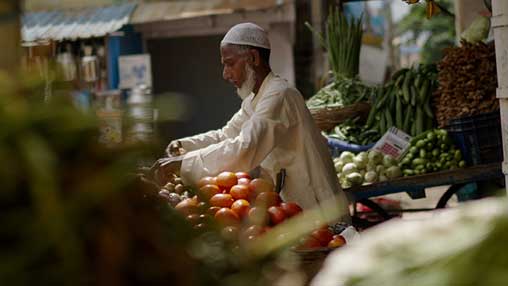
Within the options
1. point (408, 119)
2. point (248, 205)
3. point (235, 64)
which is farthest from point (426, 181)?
point (248, 205)

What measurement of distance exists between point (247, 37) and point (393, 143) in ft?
8.37

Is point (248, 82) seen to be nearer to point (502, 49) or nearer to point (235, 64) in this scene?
point (235, 64)

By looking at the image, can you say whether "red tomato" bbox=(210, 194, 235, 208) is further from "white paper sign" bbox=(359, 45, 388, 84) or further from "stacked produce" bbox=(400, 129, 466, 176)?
"white paper sign" bbox=(359, 45, 388, 84)

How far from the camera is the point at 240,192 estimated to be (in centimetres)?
402

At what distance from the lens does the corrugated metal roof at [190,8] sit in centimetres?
1266

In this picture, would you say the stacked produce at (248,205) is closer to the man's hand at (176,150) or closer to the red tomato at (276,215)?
the red tomato at (276,215)

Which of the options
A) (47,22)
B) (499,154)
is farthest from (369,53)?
(499,154)

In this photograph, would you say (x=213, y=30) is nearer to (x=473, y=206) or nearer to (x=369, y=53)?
(x=369, y=53)

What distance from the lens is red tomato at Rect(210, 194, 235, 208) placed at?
12.6 feet

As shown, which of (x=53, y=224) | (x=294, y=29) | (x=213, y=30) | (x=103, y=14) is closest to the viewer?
(x=53, y=224)

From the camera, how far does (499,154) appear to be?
6.92 metres

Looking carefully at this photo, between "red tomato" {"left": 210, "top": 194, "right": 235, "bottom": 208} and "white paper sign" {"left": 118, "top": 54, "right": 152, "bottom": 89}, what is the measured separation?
31.5 feet

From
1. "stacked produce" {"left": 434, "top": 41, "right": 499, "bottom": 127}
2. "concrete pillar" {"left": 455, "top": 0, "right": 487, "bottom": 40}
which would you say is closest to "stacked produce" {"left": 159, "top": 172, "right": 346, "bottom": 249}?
"stacked produce" {"left": 434, "top": 41, "right": 499, "bottom": 127}

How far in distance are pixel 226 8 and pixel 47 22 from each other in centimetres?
352
